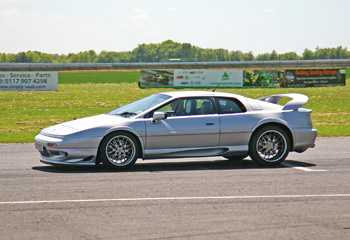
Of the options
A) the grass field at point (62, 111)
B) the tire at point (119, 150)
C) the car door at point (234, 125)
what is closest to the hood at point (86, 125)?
the tire at point (119, 150)

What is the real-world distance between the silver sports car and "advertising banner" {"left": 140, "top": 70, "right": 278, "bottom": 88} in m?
31.0

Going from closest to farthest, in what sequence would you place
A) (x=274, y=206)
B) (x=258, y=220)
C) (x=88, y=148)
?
(x=258, y=220)
(x=274, y=206)
(x=88, y=148)

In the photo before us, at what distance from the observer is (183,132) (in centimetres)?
955

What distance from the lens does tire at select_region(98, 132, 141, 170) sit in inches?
362

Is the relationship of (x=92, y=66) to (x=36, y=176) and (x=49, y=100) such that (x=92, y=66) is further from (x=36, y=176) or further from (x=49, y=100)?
(x=36, y=176)

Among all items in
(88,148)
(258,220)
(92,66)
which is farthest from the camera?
(92,66)

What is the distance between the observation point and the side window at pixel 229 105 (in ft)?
32.7

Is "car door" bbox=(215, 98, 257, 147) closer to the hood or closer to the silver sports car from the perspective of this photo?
the silver sports car

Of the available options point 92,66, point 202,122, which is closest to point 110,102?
point 202,122

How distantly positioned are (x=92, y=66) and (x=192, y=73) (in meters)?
51.8

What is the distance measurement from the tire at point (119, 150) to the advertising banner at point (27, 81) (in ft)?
97.8

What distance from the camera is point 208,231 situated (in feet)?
18.0

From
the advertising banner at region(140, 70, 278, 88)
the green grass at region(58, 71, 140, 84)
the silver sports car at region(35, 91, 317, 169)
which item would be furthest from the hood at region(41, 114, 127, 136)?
the green grass at region(58, 71, 140, 84)

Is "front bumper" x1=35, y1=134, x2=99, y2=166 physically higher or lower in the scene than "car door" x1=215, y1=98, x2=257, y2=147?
lower
